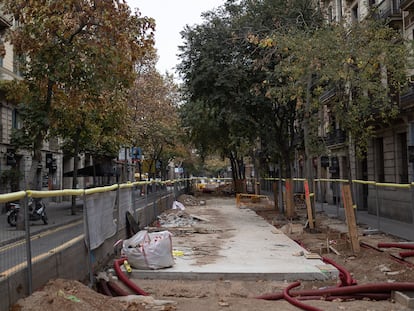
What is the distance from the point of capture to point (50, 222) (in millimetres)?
6219

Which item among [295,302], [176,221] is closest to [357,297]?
[295,302]

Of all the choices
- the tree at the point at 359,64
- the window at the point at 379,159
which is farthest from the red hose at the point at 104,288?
the window at the point at 379,159

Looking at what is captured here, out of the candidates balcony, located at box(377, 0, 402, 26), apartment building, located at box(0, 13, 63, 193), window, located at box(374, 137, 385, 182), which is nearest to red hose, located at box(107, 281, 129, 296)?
balcony, located at box(377, 0, 402, 26)

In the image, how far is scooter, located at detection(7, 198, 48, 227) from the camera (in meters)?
4.62

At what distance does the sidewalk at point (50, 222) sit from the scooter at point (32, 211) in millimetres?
51

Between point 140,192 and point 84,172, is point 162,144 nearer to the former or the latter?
point 84,172

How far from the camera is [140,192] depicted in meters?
14.9

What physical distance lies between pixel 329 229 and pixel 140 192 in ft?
20.2

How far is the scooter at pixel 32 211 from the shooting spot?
4621 millimetres

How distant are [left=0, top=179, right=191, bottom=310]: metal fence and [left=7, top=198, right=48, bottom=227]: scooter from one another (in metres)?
0.04

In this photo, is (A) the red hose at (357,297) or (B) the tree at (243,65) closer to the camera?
(A) the red hose at (357,297)

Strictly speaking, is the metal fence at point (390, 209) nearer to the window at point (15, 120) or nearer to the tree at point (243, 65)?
the tree at point (243, 65)

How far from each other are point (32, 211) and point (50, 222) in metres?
0.89

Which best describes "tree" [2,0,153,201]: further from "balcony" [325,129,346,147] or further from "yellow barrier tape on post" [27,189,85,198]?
"balcony" [325,129,346,147]
